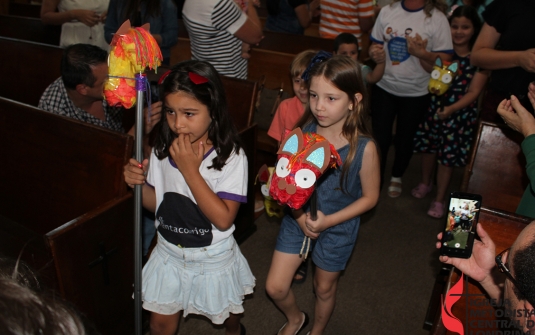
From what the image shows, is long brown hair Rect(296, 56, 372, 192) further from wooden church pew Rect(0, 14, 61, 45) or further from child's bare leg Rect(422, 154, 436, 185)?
wooden church pew Rect(0, 14, 61, 45)

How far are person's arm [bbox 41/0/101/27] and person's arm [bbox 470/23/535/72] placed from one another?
2.77 m

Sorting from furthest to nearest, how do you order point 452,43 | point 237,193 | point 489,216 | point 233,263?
point 452,43 → point 233,263 → point 237,193 → point 489,216

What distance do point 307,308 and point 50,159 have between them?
162cm

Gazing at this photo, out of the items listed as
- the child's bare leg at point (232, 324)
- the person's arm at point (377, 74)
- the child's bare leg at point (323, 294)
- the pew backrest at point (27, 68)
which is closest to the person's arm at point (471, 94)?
the person's arm at point (377, 74)

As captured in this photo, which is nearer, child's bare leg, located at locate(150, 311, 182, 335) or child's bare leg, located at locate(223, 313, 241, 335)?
child's bare leg, located at locate(150, 311, 182, 335)

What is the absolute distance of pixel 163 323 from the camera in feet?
6.39

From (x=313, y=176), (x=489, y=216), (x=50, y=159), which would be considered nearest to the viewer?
(x=313, y=176)

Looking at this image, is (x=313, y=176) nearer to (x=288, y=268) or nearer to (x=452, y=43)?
(x=288, y=268)

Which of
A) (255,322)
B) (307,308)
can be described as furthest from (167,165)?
(307,308)

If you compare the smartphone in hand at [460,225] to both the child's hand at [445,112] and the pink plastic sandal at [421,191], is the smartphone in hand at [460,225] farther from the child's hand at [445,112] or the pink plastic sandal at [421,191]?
the pink plastic sandal at [421,191]

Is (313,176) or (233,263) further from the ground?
(313,176)

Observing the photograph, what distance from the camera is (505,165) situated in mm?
2418

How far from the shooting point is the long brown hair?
184 centimetres

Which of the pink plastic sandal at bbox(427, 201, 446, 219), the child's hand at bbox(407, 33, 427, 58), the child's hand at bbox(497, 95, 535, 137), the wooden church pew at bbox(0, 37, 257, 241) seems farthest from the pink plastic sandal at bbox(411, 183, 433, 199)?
the child's hand at bbox(497, 95, 535, 137)
